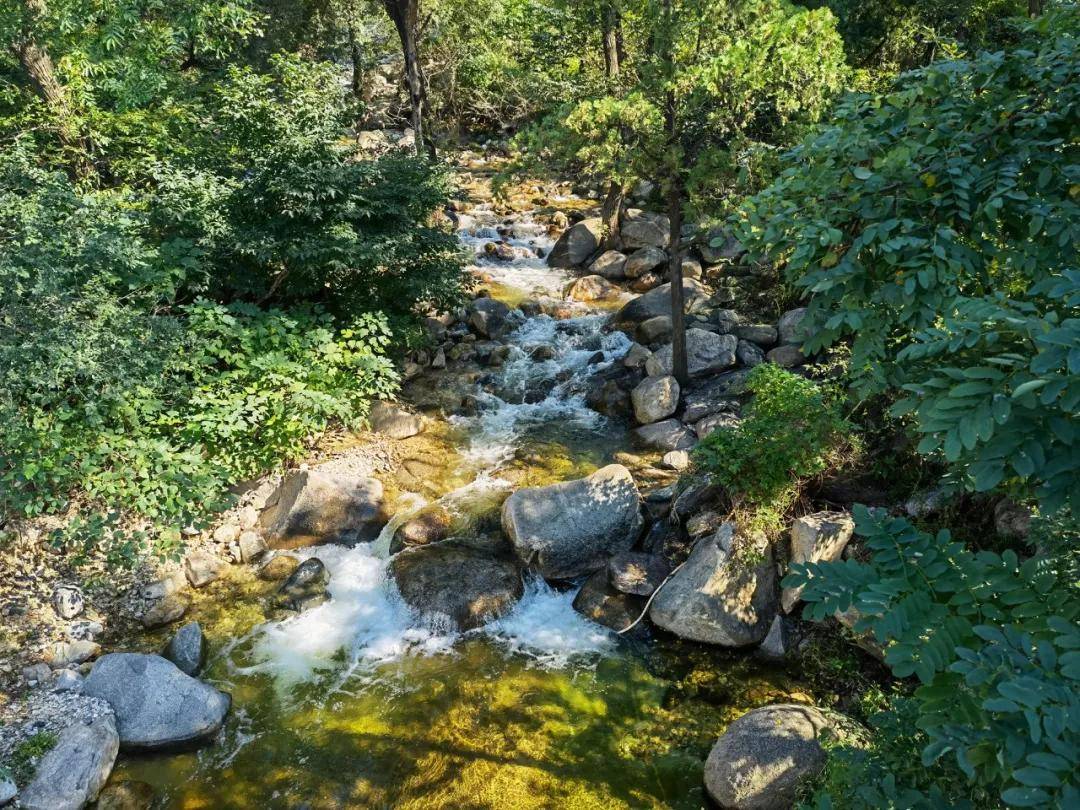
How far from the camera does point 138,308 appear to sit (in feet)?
27.5

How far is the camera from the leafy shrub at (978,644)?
183 cm

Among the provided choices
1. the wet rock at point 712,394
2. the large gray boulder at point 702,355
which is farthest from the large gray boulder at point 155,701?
the large gray boulder at point 702,355

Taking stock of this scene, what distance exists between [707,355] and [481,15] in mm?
15548

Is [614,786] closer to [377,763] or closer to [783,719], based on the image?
[783,719]

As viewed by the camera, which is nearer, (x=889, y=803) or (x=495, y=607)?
(x=889, y=803)

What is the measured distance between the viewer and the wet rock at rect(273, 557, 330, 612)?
7953mm

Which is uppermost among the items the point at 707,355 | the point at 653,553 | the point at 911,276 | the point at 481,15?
the point at 481,15

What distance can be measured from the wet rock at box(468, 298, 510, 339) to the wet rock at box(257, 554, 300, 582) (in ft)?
22.3

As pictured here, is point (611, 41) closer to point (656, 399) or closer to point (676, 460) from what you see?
point (656, 399)

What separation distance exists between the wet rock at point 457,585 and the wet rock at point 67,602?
11.2 feet

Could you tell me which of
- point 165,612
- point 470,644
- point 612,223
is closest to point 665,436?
point 470,644

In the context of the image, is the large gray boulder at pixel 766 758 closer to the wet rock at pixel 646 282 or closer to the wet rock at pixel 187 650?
the wet rock at pixel 187 650

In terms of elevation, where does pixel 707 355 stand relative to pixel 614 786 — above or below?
above

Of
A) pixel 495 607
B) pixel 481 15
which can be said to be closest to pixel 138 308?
pixel 495 607
